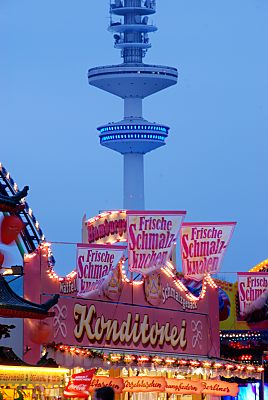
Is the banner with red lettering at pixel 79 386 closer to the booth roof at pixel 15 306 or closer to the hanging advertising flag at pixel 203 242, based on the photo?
the booth roof at pixel 15 306

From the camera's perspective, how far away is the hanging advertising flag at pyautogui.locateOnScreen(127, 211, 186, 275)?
130 feet

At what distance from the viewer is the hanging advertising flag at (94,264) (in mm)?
37094

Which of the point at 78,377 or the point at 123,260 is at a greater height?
the point at 123,260

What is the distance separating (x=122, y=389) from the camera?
119ft

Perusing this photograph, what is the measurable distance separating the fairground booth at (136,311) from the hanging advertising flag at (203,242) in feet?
0.10

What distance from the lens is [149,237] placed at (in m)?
39.8

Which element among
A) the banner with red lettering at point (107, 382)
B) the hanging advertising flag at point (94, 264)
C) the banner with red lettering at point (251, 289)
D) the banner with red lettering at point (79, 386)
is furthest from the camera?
the banner with red lettering at point (251, 289)

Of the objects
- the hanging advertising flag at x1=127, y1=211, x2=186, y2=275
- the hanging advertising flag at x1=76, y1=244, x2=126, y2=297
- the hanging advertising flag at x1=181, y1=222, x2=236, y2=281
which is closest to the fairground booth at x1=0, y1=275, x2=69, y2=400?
the hanging advertising flag at x1=76, y1=244, x2=126, y2=297

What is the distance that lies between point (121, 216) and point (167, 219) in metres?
2.21

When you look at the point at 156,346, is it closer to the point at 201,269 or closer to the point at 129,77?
the point at 201,269

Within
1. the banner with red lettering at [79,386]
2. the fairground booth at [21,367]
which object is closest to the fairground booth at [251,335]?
the banner with red lettering at [79,386]

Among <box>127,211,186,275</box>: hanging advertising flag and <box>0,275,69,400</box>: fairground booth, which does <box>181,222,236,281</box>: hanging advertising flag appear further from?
<box>0,275,69,400</box>: fairground booth

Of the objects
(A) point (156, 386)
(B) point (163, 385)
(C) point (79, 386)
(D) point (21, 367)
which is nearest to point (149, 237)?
(B) point (163, 385)

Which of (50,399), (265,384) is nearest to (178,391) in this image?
(50,399)
